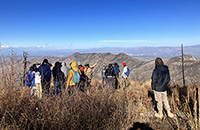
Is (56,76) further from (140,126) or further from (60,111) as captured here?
(140,126)

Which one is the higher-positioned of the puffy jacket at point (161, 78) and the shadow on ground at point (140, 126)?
the puffy jacket at point (161, 78)

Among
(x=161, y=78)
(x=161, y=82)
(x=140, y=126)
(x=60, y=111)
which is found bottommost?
(x=140, y=126)

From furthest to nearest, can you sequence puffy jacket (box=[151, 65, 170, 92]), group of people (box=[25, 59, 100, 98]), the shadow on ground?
group of people (box=[25, 59, 100, 98]) < puffy jacket (box=[151, 65, 170, 92]) < the shadow on ground

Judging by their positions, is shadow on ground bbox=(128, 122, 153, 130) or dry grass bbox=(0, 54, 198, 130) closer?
dry grass bbox=(0, 54, 198, 130)

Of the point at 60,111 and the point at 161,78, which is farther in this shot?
the point at 161,78

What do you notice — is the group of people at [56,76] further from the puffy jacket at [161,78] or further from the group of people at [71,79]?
the puffy jacket at [161,78]

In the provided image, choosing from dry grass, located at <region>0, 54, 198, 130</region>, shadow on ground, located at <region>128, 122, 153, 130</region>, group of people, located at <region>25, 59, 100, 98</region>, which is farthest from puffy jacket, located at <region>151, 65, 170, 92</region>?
group of people, located at <region>25, 59, 100, 98</region>


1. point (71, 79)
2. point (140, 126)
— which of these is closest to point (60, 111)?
point (140, 126)

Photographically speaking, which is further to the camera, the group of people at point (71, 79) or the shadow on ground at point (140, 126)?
the group of people at point (71, 79)

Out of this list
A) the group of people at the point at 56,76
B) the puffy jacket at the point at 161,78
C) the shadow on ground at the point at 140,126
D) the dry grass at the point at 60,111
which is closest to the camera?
the dry grass at the point at 60,111

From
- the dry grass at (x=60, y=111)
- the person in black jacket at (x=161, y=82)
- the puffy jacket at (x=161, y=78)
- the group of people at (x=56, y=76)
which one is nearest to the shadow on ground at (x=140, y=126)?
the dry grass at (x=60, y=111)

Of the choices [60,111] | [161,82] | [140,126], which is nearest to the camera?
[60,111]

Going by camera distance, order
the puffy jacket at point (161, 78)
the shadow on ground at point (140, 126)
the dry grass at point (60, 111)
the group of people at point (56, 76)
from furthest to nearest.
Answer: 1. the group of people at point (56, 76)
2. the puffy jacket at point (161, 78)
3. the shadow on ground at point (140, 126)
4. the dry grass at point (60, 111)

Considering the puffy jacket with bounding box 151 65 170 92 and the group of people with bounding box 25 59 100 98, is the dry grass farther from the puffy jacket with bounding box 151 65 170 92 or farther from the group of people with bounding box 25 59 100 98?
the group of people with bounding box 25 59 100 98
